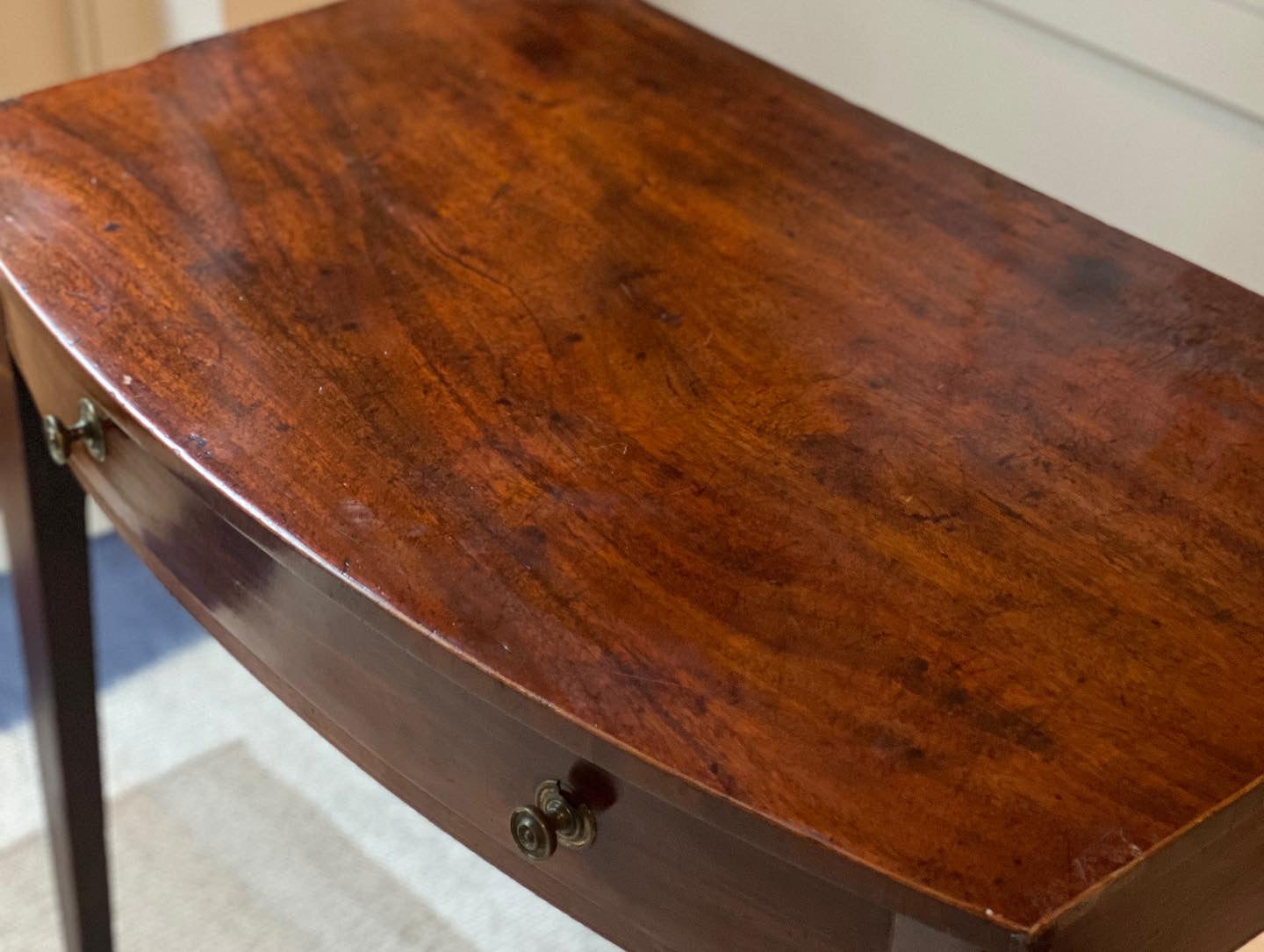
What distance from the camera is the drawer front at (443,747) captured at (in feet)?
1.69

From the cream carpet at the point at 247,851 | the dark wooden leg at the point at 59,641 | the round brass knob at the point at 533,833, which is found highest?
the round brass knob at the point at 533,833

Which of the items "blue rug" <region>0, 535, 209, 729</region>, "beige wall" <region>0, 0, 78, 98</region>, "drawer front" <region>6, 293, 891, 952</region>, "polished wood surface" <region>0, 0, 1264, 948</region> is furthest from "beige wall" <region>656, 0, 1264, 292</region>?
"blue rug" <region>0, 535, 209, 729</region>

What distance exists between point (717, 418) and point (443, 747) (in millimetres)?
169

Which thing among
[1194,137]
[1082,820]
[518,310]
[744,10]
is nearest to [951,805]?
[1082,820]

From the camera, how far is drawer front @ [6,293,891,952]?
52 cm

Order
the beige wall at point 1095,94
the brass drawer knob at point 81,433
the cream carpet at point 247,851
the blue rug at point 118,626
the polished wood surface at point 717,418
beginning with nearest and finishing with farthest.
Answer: the polished wood surface at point 717,418
the brass drawer knob at point 81,433
the beige wall at point 1095,94
the cream carpet at point 247,851
the blue rug at point 118,626

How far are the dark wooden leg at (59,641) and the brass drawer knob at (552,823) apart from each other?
14.5 inches

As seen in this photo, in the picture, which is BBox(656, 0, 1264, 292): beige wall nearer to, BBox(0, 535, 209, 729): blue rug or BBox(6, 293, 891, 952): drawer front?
BBox(6, 293, 891, 952): drawer front

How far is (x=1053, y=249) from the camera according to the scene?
751mm

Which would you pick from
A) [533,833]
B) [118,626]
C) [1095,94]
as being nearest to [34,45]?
[118,626]

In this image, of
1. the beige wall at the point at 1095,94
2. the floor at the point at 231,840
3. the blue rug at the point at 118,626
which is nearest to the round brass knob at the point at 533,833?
the beige wall at the point at 1095,94

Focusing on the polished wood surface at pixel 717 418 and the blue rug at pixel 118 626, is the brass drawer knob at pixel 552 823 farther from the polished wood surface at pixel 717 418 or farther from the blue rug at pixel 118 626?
the blue rug at pixel 118 626

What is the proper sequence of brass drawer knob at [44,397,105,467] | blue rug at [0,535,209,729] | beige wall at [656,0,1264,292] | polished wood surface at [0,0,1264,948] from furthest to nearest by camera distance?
Answer: blue rug at [0,535,209,729]
beige wall at [656,0,1264,292]
brass drawer knob at [44,397,105,467]
polished wood surface at [0,0,1264,948]

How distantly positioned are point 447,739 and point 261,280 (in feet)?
0.76
